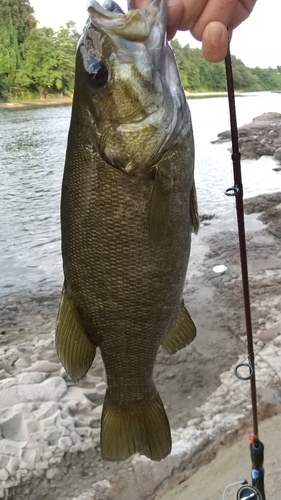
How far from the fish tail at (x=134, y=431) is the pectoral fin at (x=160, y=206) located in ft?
2.43

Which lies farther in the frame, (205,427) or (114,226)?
(205,427)

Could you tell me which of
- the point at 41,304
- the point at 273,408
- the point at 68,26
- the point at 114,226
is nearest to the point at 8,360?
the point at 41,304

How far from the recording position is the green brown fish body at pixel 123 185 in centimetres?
170

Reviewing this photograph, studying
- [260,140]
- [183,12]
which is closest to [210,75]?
[260,140]

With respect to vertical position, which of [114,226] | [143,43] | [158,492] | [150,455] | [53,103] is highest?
[143,43]

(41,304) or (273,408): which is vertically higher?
(273,408)

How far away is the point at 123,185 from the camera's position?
1718mm

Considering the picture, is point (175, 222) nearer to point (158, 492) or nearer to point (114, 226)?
point (114, 226)

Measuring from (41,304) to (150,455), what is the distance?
474 cm

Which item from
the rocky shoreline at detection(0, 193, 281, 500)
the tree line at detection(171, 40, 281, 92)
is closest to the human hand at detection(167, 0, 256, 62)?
the rocky shoreline at detection(0, 193, 281, 500)

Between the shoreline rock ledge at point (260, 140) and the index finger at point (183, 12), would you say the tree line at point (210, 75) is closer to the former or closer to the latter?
the shoreline rock ledge at point (260, 140)

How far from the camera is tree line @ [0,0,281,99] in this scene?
59594mm

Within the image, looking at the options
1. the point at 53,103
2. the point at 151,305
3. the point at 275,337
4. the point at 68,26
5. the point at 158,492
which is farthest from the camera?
the point at 68,26

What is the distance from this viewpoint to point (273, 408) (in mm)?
3809
